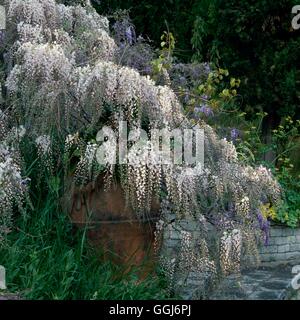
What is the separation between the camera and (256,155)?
21.3 feet

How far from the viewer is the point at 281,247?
19.5 ft

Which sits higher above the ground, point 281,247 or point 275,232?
point 275,232

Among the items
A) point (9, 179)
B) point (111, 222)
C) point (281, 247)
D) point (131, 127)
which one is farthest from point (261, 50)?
point (9, 179)

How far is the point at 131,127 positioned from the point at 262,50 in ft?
10.3

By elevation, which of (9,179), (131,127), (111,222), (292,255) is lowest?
(292,255)

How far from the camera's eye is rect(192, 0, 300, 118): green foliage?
248 inches

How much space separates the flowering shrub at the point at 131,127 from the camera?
11.8ft

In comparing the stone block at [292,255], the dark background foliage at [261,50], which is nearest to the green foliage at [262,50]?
the dark background foliage at [261,50]

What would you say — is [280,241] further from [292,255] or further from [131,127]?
[131,127]

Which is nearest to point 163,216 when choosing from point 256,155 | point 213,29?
point 256,155

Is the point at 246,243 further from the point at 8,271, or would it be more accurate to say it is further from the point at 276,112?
the point at 276,112

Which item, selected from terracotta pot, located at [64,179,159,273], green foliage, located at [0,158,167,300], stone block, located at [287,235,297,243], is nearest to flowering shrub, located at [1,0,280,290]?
terracotta pot, located at [64,179,159,273]

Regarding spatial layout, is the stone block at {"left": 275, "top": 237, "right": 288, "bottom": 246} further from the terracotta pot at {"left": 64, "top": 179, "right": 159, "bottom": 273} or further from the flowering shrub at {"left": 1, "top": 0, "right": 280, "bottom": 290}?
the terracotta pot at {"left": 64, "top": 179, "right": 159, "bottom": 273}

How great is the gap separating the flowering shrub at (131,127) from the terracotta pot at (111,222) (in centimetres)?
9
